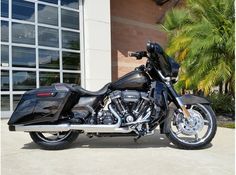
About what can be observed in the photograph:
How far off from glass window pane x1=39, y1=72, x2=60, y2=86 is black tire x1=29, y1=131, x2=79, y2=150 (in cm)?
532

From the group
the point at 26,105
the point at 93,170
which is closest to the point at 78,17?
the point at 26,105

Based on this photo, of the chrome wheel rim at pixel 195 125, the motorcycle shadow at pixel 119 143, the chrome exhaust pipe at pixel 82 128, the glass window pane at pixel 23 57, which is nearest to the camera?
the chrome exhaust pipe at pixel 82 128

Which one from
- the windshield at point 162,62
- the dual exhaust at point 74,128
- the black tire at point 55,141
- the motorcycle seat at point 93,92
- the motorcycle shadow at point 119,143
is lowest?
the motorcycle shadow at point 119,143

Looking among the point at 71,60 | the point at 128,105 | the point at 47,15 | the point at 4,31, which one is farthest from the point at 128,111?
the point at 47,15

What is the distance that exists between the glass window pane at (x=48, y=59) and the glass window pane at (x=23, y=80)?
51 centimetres

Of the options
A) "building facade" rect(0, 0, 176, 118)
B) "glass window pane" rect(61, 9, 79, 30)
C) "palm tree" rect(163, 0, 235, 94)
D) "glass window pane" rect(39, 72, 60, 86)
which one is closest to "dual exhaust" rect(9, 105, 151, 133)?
"palm tree" rect(163, 0, 235, 94)

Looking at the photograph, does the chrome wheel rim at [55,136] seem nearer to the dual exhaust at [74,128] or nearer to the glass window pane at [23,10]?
the dual exhaust at [74,128]

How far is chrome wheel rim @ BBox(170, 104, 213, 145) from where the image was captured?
15.2 feet

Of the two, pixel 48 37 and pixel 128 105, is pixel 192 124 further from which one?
pixel 48 37

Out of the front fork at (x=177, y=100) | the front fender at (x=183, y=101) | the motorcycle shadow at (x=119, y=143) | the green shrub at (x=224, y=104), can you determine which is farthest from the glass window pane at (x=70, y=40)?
the front fender at (x=183, y=101)

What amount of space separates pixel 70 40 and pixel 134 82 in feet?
22.1

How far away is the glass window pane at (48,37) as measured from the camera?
10031 millimetres

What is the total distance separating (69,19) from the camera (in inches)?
429

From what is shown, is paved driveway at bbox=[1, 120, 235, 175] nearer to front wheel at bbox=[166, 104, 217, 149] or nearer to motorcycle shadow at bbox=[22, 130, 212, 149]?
motorcycle shadow at bbox=[22, 130, 212, 149]
